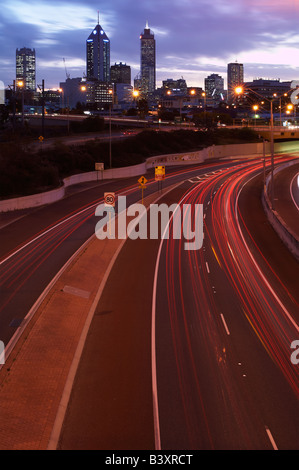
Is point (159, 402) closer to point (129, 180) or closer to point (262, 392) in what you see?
point (262, 392)

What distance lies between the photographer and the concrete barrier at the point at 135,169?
4219 centimetres

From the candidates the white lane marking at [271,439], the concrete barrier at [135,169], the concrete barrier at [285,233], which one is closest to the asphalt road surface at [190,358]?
the white lane marking at [271,439]

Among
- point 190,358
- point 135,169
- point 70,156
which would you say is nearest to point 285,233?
point 190,358

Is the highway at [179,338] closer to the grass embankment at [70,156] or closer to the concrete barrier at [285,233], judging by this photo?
the concrete barrier at [285,233]

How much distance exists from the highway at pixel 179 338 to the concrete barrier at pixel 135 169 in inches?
295

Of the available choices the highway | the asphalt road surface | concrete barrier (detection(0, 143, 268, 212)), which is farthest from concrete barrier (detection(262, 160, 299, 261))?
concrete barrier (detection(0, 143, 268, 212))

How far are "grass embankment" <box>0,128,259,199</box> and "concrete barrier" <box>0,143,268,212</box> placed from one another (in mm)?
2104

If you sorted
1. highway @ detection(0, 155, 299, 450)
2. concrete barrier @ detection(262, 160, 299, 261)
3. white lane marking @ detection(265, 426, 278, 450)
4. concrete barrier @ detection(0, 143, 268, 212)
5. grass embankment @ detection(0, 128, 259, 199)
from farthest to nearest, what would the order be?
grass embankment @ detection(0, 128, 259, 199)
concrete barrier @ detection(0, 143, 268, 212)
concrete barrier @ detection(262, 160, 299, 261)
highway @ detection(0, 155, 299, 450)
white lane marking @ detection(265, 426, 278, 450)

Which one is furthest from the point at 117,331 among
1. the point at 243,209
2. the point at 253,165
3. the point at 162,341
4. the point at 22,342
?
the point at 253,165

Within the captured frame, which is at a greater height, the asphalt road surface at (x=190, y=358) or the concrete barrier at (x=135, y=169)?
the concrete barrier at (x=135, y=169)

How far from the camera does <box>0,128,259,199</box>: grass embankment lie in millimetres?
49219

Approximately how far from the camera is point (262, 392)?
1284 centimetres

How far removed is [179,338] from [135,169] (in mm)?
54035

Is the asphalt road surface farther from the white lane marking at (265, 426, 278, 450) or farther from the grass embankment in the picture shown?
the grass embankment
